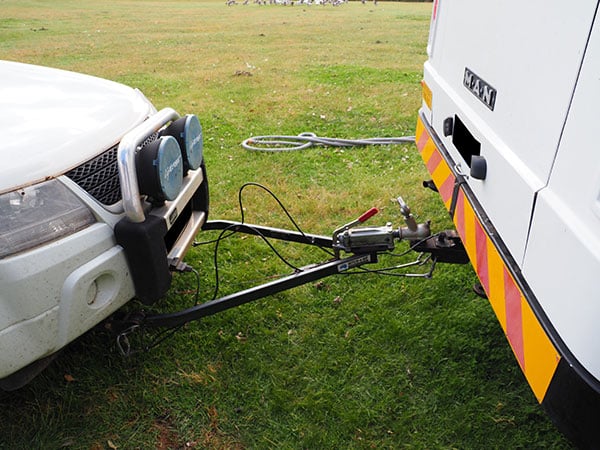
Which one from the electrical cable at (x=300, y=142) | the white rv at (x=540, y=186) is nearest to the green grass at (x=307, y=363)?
the electrical cable at (x=300, y=142)

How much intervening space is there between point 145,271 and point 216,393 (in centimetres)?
74

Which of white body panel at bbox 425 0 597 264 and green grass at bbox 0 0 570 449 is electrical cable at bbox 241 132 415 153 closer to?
green grass at bbox 0 0 570 449

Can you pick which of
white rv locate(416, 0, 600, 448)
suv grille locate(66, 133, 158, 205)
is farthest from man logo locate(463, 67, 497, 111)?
suv grille locate(66, 133, 158, 205)

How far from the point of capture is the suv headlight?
175cm

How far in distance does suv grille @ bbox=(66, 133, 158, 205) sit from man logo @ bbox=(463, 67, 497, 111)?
1.50 m

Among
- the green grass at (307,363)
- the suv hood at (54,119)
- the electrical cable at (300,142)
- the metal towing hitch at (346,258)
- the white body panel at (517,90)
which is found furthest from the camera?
the electrical cable at (300,142)

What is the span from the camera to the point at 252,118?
6.38 m

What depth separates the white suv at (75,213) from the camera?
1771 mm

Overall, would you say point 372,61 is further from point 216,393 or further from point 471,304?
point 216,393

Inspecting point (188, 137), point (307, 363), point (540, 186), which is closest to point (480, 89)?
point (540, 186)

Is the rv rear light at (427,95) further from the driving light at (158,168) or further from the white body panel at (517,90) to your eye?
the driving light at (158,168)

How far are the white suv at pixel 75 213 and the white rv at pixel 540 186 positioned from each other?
126cm

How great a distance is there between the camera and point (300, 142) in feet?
17.9

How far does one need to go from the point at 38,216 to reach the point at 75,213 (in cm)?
14
